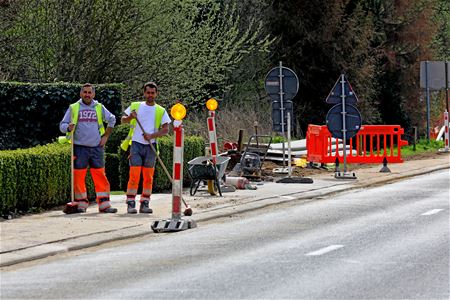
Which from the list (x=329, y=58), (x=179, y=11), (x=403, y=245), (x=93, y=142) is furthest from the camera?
(x=329, y=58)

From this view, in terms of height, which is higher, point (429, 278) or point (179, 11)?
point (179, 11)

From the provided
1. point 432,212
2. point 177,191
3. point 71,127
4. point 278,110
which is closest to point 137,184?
point 71,127

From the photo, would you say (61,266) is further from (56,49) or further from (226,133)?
(226,133)

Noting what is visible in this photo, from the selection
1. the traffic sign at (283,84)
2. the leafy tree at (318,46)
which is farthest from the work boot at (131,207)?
the leafy tree at (318,46)

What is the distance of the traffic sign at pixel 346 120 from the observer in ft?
88.6

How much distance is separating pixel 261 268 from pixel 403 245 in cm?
254

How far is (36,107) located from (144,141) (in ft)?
20.4

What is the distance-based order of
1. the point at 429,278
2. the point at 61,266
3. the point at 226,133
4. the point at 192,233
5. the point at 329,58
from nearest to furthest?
the point at 429,278, the point at 61,266, the point at 192,233, the point at 226,133, the point at 329,58

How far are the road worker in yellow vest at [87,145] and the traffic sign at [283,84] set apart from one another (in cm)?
800

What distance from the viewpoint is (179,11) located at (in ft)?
104

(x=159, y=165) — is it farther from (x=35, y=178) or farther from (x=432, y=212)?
(x=432, y=212)

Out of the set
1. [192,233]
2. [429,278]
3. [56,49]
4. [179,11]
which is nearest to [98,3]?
[56,49]

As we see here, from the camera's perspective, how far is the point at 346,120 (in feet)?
89.0

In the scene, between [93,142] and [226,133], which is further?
[226,133]
